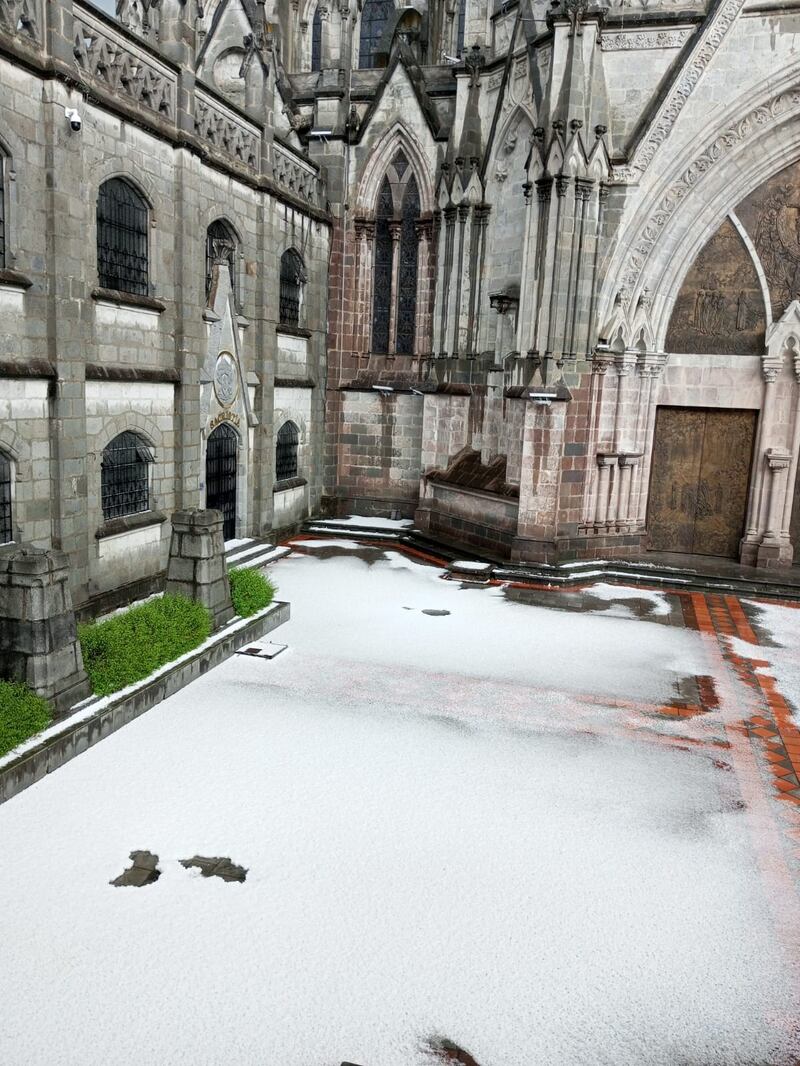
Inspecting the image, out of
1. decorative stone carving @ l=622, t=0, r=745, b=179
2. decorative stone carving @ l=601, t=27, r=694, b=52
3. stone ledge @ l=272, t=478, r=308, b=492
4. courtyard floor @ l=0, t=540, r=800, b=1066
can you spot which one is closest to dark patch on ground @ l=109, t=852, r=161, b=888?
courtyard floor @ l=0, t=540, r=800, b=1066

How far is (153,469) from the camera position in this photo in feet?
46.8

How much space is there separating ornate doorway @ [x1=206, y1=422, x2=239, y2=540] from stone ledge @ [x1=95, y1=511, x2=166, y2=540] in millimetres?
2122

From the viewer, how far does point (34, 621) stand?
816 cm

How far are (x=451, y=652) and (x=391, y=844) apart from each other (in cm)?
523

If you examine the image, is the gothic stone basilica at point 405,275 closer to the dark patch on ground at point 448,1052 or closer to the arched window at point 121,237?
the arched window at point 121,237

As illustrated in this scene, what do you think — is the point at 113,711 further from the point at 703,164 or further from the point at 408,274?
the point at 408,274

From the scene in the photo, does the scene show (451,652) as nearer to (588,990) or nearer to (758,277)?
(588,990)

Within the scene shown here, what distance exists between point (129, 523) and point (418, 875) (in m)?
8.84

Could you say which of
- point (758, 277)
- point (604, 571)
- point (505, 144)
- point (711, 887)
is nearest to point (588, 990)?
point (711, 887)

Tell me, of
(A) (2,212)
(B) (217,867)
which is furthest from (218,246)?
(B) (217,867)

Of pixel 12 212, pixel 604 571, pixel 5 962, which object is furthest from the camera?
pixel 604 571

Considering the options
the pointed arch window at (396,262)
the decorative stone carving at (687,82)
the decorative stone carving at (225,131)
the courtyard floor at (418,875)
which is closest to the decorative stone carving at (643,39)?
the decorative stone carving at (687,82)

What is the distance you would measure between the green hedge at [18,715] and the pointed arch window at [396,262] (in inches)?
609

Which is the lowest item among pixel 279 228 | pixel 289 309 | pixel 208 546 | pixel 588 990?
pixel 588 990
